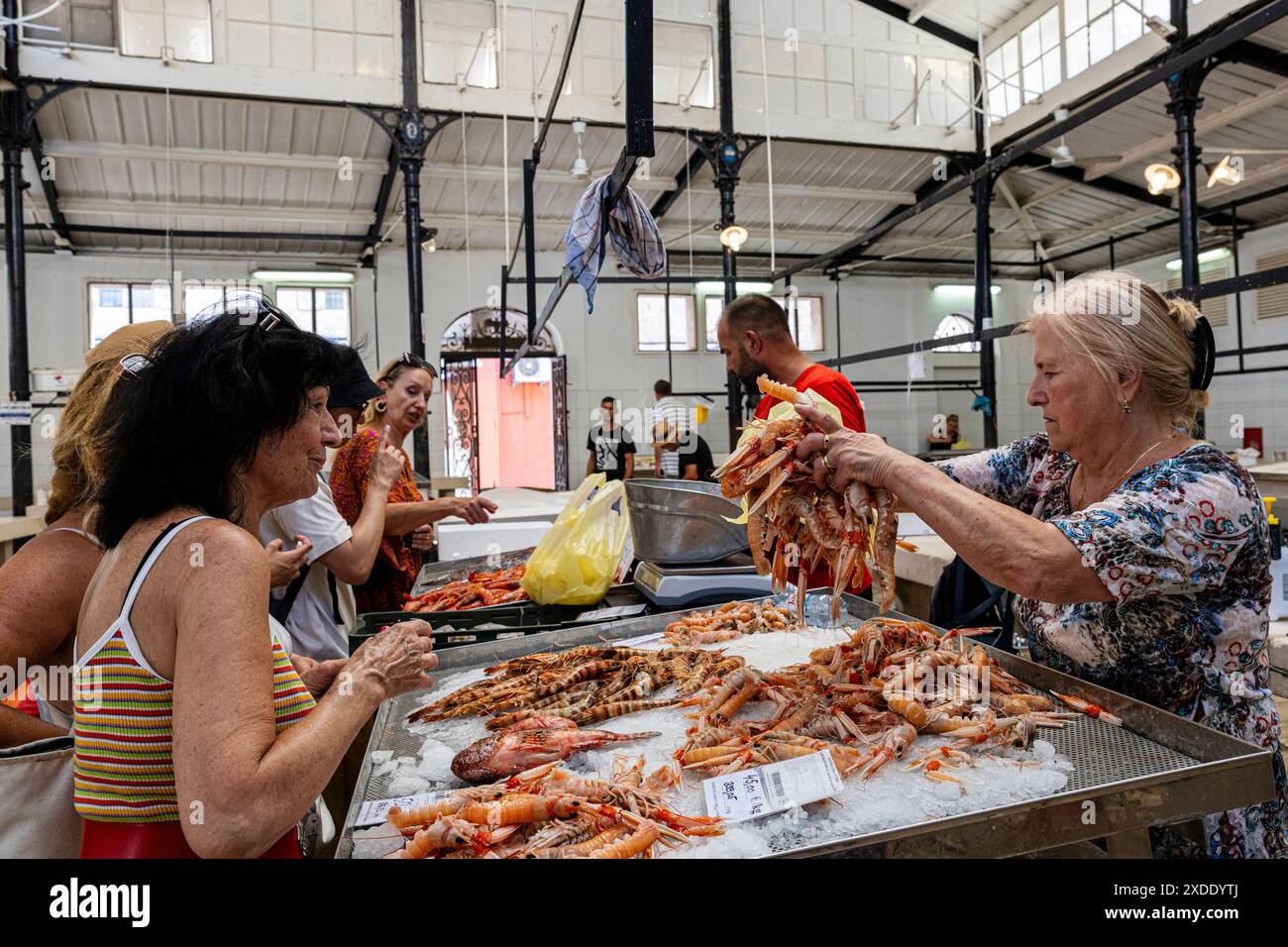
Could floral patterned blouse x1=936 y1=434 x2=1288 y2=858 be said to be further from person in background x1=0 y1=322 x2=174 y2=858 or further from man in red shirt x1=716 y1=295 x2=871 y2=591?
person in background x1=0 y1=322 x2=174 y2=858

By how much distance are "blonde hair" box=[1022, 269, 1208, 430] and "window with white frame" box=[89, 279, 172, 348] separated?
13.8 m

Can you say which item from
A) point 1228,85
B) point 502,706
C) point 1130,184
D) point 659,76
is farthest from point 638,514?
point 1130,184

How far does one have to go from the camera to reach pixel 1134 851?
133 cm

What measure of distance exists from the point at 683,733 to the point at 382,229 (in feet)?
41.7

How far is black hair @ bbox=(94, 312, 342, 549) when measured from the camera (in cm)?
131

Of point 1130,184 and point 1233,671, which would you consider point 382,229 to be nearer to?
point 1130,184

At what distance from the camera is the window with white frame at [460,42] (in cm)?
1011

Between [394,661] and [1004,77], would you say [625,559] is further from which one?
[1004,77]

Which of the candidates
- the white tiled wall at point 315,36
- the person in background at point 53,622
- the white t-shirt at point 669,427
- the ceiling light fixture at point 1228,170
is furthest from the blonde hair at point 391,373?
the ceiling light fixture at point 1228,170

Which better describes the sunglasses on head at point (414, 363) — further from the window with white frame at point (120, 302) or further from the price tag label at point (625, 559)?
the window with white frame at point (120, 302)

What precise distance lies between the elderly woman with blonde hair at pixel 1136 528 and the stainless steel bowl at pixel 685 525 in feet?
3.95

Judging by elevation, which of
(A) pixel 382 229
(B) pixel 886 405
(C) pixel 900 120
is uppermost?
(C) pixel 900 120

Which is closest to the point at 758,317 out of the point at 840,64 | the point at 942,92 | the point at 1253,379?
the point at 840,64

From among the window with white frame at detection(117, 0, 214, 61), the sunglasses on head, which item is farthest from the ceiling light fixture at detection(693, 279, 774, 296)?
the sunglasses on head
